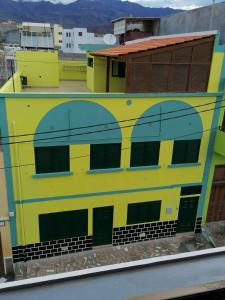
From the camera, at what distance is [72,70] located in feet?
79.7

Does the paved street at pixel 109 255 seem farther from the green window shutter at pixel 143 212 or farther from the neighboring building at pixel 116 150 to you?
the green window shutter at pixel 143 212

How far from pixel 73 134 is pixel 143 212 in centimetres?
593

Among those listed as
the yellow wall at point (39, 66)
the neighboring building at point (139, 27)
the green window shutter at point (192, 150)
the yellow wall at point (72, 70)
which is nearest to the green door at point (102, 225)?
the green window shutter at point (192, 150)

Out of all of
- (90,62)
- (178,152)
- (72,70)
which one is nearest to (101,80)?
(90,62)

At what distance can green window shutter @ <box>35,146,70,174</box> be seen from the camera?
512 inches

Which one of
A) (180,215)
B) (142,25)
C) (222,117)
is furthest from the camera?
(142,25)

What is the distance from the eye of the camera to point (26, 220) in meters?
14.0

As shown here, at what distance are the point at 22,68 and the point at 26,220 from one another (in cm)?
1179

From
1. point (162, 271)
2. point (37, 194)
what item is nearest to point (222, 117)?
point (37, 194)

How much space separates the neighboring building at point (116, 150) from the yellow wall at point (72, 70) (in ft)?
33.0

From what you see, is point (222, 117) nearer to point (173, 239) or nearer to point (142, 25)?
point (173, 239)

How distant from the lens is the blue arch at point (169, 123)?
13.9 m

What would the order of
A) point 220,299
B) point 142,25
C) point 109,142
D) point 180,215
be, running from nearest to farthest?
1. point 220,299
2. point 109,142
3. point 180,215
4. point 142,25

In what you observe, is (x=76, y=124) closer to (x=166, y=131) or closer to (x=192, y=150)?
(x=166, y=131)
